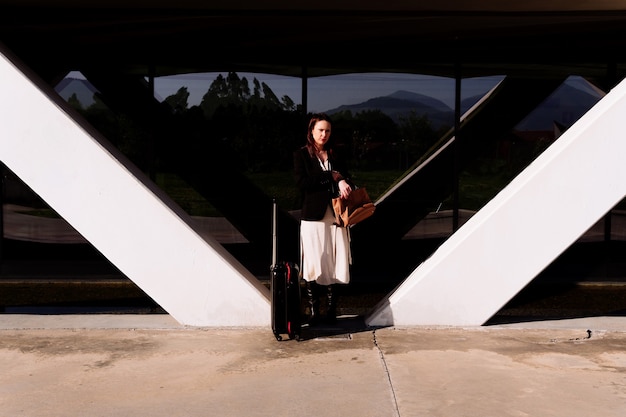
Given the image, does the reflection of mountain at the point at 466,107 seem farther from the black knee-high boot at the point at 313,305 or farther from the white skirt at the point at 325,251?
the black knee-high boot at the point at 313,305

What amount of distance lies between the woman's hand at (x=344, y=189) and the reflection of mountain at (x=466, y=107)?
3.26 meters

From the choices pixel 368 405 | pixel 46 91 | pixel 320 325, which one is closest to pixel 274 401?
pixel 368 405

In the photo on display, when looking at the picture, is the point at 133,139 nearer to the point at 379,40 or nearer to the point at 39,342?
the point at 379,40

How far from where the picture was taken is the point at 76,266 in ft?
32.8

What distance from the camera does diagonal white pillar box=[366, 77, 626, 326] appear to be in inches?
271

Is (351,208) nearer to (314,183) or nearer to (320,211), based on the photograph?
(320,211)

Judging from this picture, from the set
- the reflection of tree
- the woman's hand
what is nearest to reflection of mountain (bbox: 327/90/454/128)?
the reflection of tree

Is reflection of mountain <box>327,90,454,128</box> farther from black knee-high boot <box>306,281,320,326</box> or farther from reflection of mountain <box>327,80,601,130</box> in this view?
black knee-high boot <box>306,281,320,326</box>

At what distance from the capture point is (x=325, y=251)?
7.04m

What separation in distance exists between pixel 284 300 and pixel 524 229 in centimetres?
208

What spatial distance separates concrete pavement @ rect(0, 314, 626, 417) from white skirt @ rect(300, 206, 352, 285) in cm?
48

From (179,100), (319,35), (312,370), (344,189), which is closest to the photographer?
(312,370)

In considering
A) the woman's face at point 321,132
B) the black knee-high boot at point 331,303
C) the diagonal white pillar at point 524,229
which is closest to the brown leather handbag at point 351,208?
the woman's face at point 321,132

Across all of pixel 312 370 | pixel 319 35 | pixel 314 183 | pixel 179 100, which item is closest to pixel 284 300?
pixel 312 370
